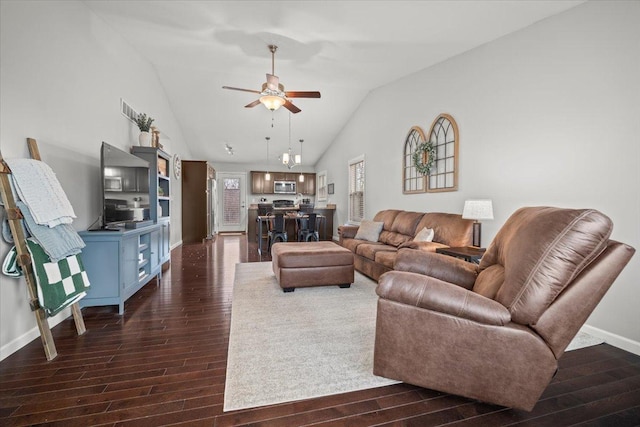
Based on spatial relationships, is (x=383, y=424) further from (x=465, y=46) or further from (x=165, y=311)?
(x=465, y=46)

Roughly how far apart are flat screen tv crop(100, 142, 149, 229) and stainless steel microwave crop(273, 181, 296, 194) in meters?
6.78

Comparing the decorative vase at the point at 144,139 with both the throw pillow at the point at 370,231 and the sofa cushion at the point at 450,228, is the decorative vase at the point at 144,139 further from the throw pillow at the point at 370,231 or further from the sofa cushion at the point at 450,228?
the sofa cushion at the point at 450,228

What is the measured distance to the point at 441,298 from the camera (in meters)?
1.40

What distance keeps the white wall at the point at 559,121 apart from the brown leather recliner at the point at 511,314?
135 cm

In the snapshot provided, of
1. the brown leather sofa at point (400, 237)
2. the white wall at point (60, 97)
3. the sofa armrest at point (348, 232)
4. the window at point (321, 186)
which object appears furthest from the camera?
the window at point (321, 186)

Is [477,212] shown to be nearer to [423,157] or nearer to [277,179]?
[423,157]

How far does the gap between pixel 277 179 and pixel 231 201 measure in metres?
1.88

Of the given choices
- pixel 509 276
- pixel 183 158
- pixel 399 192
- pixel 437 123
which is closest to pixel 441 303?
pixel 509 276

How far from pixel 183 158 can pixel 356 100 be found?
A: 488 cm

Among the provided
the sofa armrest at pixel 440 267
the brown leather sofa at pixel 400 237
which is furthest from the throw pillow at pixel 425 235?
the sofa armrest at pixel 440 267

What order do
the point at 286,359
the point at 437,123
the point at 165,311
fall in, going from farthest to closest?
the point at 437,123 < the point at 165,311 < the point at 286,359

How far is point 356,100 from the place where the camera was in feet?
21.1

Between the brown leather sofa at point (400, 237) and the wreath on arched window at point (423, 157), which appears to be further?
the wreath on arched window at point (423, 157)

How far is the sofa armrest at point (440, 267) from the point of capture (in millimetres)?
2010
